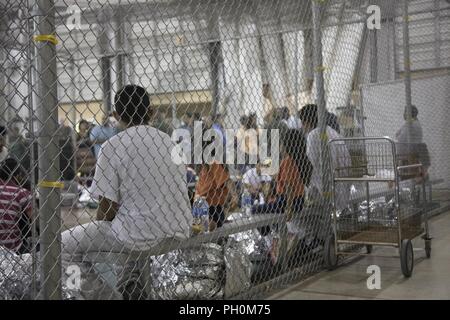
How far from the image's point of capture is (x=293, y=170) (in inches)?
171

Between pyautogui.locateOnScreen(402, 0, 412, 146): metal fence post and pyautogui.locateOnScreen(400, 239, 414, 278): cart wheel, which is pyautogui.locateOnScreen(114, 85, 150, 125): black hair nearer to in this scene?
pyautogui.locateOnScreen(400, 239, 414, 278): cart wheel

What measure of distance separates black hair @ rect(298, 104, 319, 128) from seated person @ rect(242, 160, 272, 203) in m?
0.97

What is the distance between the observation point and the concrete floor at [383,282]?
135 inches

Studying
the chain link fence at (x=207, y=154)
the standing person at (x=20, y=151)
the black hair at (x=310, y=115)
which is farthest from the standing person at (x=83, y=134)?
the black hair at (x=310, y=115)

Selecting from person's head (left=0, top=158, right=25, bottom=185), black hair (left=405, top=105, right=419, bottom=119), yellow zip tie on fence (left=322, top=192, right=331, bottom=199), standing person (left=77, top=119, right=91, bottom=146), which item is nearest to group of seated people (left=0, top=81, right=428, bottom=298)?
person's head (left=0, top=158, right=25, bottom=185)

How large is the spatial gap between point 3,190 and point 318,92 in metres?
2.46

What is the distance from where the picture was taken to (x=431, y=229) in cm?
576

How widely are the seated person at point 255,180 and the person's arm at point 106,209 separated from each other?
2.56 metres

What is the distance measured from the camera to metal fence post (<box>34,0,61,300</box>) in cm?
193

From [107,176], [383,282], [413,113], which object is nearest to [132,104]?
[107,176]
